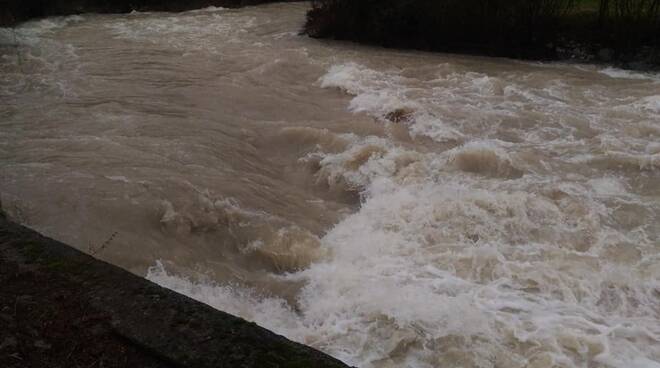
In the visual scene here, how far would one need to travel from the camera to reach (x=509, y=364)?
174 inches

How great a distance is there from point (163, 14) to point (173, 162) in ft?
55.2

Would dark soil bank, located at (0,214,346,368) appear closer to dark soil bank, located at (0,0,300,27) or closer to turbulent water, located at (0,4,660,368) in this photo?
turbulent water, located at (0,4,660,368)

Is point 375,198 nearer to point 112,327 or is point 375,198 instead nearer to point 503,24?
point 112,327

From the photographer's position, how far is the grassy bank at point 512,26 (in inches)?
520

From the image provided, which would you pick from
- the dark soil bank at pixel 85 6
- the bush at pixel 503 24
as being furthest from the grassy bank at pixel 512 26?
the dark soil bank at pixel 85 6

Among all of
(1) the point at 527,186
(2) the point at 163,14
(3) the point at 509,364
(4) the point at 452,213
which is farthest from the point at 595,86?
(2) the point at 163,14

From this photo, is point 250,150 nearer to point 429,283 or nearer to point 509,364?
point 429,283

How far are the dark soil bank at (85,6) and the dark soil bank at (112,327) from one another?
60.4 ft

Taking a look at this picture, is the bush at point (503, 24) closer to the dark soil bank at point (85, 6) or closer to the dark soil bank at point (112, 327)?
the dark soil bank at point (85, 6)

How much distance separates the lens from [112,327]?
9.33 feet

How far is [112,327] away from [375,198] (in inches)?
178

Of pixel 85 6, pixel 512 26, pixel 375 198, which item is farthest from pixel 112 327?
pixel 85 6

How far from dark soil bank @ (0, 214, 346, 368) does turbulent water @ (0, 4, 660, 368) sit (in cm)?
182

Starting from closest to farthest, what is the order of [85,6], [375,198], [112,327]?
[112,327] → [375,198] → [85,6]
